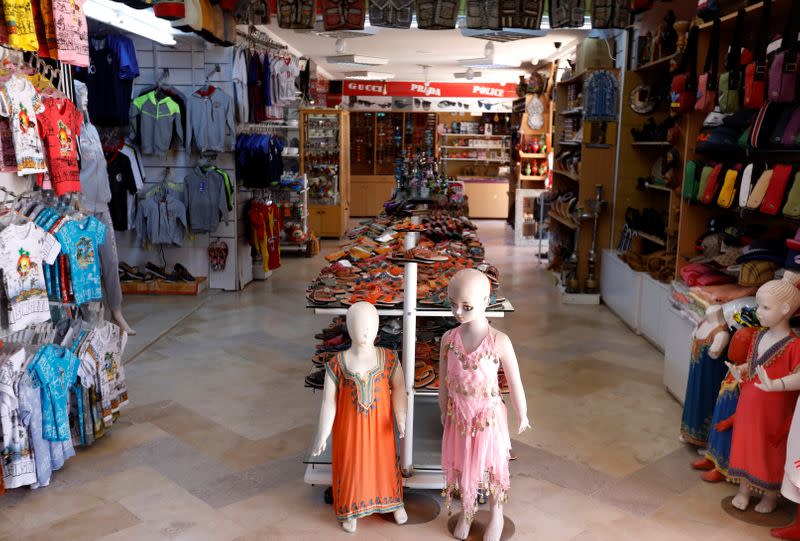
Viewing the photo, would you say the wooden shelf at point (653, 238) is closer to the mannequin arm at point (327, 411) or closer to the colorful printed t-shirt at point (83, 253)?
the mannequin arm at point (327, 411)

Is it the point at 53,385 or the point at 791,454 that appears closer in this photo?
the point at 791,454

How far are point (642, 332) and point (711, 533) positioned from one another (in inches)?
131

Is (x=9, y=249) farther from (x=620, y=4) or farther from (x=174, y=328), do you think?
(x=620, y=4)

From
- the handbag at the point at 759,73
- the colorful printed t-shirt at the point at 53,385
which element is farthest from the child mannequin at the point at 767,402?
the colorful printed t-shirt at the point at 53,385

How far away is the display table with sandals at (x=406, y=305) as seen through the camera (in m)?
3.31

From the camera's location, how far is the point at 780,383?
10.1ft

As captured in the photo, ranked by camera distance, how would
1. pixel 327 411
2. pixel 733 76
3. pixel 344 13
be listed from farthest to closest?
pixel 344 13, pixel 733 76, pixel 327 411

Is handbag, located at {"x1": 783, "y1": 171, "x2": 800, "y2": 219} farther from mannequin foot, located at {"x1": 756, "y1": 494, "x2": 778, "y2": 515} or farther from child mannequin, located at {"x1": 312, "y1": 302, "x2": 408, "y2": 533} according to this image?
child mannequin, located at {"x1": 312, "y1": 302, "x2": 408, "y2": 533}

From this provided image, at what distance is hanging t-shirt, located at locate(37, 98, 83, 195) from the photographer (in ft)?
12.1

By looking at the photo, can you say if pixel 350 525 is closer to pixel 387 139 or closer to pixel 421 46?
pixel 421 46

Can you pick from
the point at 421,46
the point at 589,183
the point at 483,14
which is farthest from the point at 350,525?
the point at 421,46

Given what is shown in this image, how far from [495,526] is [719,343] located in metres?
1.54

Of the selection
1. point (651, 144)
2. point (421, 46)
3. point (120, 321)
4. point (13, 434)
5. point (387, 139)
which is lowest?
point (120, 321)

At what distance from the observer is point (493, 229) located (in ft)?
45.7
